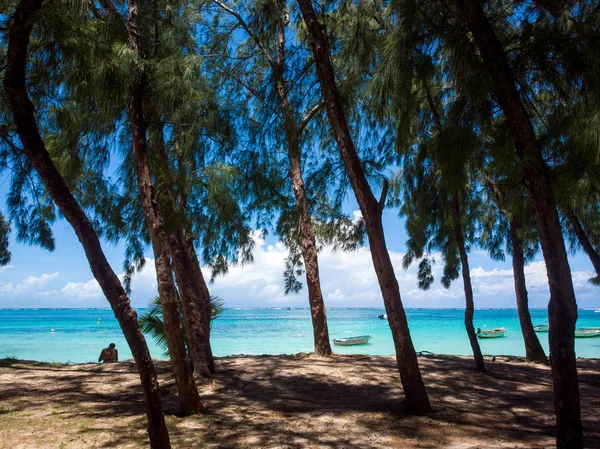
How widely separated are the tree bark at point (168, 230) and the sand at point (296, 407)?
67cm

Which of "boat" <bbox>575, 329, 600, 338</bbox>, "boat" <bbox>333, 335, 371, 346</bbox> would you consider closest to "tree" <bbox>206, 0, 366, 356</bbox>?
"boat" <bbox>333, 335, 371, 346</bbox>

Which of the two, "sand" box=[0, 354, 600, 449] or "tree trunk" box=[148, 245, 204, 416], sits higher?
"tree trunk" box=[148, 245, 204, 416]

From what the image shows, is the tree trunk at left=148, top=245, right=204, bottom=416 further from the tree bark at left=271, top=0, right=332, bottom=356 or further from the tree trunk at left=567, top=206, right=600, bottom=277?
the tree trunk at left=567, top=206, right=600, bottom=277

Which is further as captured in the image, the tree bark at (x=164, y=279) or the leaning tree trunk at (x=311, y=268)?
the leaning tree trunk at (x=311, y=268)

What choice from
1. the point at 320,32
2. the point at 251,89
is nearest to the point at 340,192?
the point at 251,89

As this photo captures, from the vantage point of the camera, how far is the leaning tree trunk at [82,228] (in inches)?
149

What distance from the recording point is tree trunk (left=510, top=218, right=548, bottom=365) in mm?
9945

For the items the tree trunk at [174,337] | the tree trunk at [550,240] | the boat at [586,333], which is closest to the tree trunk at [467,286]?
the tree trunk at [550,240]

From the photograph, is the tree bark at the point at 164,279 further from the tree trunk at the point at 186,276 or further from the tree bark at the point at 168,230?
→ the tree trunk at the point at 186,276

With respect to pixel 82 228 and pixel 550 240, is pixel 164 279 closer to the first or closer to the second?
pixel 82 228

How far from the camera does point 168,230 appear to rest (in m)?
6.58

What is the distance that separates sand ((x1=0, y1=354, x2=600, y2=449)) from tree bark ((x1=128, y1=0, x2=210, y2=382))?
673 millimetres

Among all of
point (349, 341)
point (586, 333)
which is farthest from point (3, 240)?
point (586, 333)

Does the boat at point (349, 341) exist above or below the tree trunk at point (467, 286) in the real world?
below
